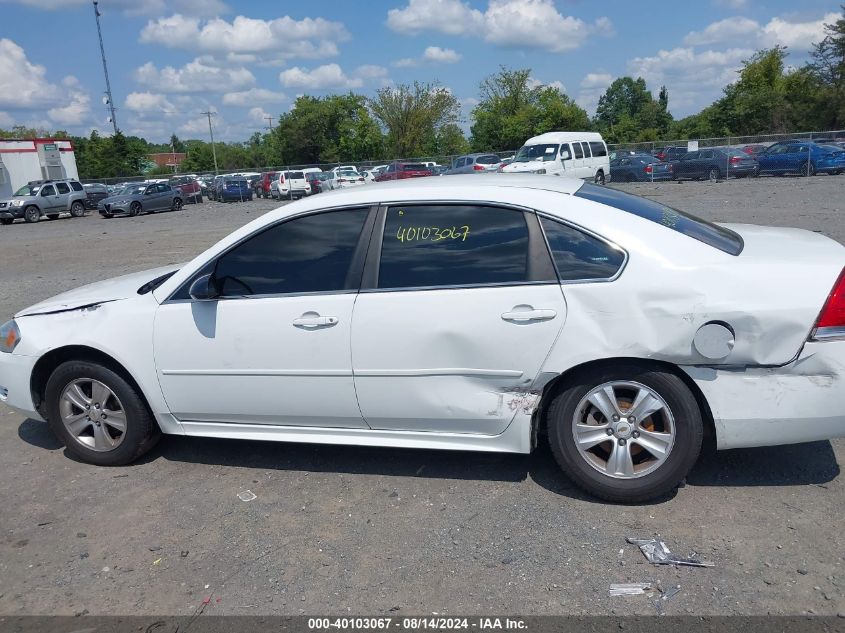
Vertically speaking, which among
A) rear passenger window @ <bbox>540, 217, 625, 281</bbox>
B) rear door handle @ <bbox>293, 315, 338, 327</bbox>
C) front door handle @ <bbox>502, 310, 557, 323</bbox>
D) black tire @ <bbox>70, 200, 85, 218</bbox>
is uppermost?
rear passenger window @ <bbox>540, 217, 625, 281</bbox>

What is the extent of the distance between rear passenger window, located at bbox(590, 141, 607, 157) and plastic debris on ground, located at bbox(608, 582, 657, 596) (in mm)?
29614

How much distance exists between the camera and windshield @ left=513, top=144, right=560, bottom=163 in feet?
94.2

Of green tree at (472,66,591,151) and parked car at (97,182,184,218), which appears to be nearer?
parked car at (97,182,184,218)

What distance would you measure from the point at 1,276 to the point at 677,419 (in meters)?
13.9

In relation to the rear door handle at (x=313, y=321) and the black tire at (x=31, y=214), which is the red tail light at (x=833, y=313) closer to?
the rear door handle at (x=313, y=321)

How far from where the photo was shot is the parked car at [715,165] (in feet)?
107

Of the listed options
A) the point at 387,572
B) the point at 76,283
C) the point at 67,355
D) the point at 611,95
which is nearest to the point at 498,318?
the point at 387,572

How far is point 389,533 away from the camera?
11.8 feet

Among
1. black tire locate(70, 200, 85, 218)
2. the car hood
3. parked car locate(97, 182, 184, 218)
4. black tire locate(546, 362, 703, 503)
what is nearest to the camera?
black tire locate(546, 362, 703, 503)

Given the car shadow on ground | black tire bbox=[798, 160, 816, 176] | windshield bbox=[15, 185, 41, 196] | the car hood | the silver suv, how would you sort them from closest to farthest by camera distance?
the car shadow on ground → the car hood → black tire bbox=[798, 160, 816, 176] → the silver suv → windshield bbox=[15, 185, 41, 196]

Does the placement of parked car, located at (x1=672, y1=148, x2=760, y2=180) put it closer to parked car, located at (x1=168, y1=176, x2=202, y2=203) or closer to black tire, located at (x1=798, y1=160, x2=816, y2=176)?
black tire, located at (x1=798, y1=160, x2=816, y2=176)

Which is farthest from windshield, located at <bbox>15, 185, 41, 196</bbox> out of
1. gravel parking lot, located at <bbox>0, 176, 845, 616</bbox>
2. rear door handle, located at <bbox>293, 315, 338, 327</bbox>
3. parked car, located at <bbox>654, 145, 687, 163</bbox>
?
rear door handle, located at <bbox>293, 315, 338, 327</bbox>

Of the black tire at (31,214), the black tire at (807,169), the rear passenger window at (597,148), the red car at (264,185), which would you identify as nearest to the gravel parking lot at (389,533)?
the rear passenger window at (597,148)

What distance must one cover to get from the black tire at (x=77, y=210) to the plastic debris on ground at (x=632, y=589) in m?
36.7
